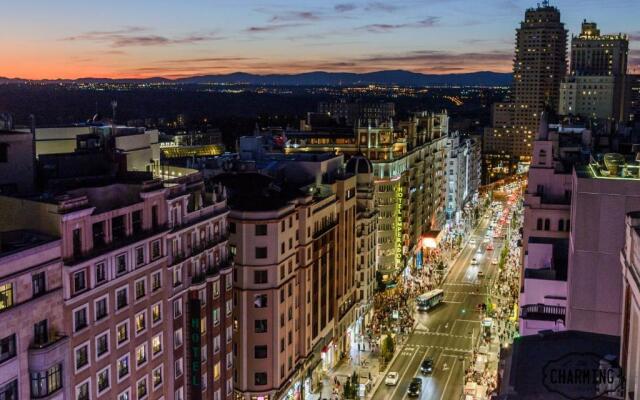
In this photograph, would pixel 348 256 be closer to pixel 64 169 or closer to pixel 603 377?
pixel 64 169

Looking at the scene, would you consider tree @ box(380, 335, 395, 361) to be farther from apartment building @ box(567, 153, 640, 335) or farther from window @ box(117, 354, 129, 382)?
window @ box(117, 354, 129, 382)

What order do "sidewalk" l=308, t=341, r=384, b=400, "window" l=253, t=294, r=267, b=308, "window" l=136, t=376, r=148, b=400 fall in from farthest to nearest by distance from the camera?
"sidewalk" l=308, t=341, r=384, b=400
"window" l=253, t=294, r=267, b=308
"window" l=136, t=376, r=148, b=400

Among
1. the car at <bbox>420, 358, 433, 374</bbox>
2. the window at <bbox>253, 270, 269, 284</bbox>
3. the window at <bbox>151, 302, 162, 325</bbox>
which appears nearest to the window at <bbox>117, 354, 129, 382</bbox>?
the window at <bbox>151, 302, 162, 325</bbox>

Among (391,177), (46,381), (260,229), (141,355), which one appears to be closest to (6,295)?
(46,381)

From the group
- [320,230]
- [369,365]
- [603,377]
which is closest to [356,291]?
[369,365]

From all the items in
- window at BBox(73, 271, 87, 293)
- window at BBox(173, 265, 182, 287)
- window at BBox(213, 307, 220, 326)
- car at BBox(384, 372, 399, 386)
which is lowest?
car at BBox(384, 372, 399, 386)

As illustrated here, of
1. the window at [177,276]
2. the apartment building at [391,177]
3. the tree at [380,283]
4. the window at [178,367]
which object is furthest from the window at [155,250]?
the tree at [380,283]

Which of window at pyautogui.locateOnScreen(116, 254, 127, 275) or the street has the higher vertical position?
window at pyautogui.locateOnScreen(116, 254, 127, 275)
